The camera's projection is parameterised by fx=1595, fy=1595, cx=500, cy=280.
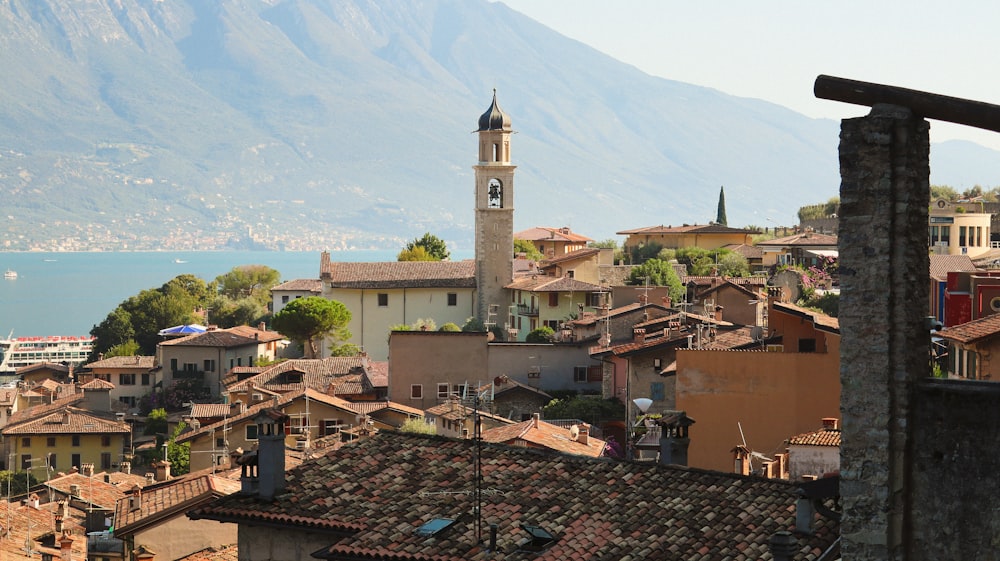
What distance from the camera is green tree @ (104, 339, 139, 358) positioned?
85875mm

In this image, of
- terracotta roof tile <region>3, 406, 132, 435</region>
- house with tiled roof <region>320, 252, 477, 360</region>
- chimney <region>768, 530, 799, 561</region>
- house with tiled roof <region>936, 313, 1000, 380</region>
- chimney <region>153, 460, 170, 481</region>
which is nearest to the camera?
chimney <region>768, 530, 799, 561</region>

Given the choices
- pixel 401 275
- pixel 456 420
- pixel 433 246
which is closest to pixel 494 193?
pixel 401 275

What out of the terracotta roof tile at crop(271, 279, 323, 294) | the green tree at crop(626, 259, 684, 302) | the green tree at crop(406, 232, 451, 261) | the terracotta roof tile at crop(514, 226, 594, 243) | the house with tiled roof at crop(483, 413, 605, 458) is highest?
the terracotta roof tile at crop(514, 226, 594, 243)

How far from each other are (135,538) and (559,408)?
2035 cm

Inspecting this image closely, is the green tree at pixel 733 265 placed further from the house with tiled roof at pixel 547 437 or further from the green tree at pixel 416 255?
the house with tiled roof at pixel 547 437

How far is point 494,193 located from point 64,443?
25.6 meters

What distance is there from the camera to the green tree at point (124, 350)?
85.9m

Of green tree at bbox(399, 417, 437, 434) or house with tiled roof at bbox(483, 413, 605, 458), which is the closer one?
house with tiled roof at bbox(483, 413, 605, 458)

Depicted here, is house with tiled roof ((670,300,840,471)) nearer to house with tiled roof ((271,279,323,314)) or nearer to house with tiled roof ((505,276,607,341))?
house with tiled roof ((505,276,607,341))

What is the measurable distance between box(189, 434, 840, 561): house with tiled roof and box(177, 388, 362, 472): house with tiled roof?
Result: 2757cm

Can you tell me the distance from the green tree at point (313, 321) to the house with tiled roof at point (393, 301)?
9.46 feet

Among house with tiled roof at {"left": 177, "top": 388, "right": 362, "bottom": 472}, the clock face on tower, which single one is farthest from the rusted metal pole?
the clock face on tower

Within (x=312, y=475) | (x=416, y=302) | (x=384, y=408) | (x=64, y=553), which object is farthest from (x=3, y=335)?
(x=312, y=475)

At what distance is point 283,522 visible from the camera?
13766mm
